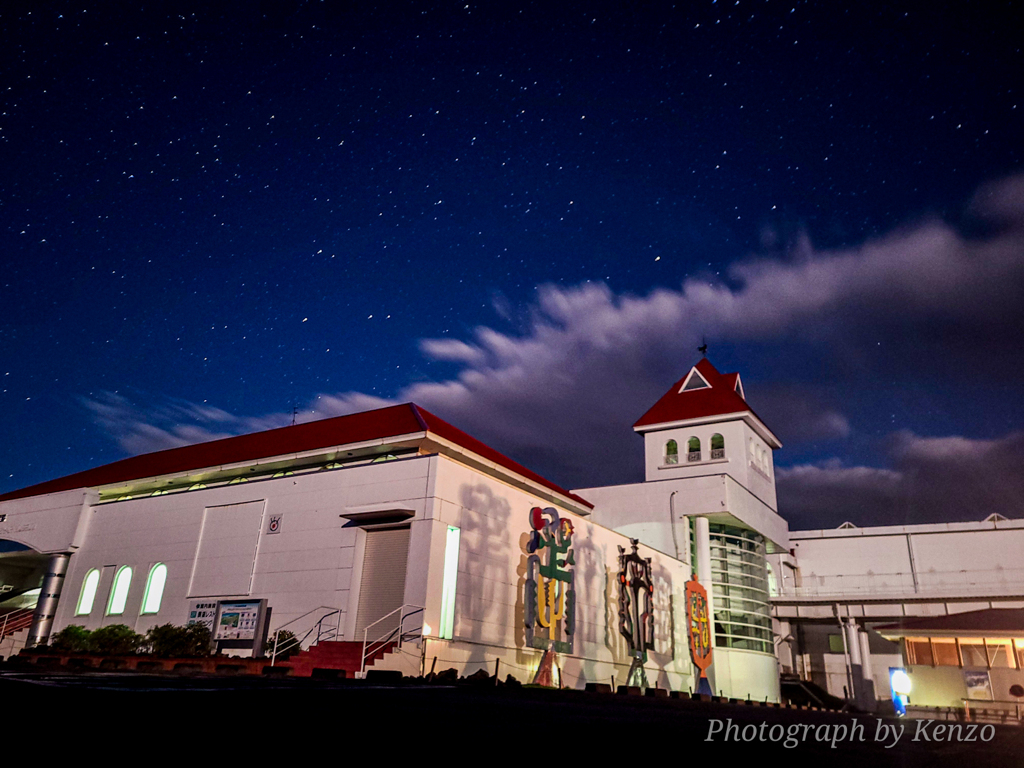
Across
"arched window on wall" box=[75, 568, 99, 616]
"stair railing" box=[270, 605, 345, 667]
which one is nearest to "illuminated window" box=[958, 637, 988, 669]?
"stair railing" box=[270, 605, 345, 667]

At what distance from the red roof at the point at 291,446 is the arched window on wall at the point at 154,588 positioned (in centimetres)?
445

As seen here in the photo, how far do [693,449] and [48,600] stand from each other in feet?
106

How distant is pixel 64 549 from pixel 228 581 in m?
11.1

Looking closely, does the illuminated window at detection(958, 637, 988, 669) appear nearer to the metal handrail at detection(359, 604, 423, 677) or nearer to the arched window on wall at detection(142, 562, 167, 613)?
the metal handrail at detection(359, 604, 423, 677)

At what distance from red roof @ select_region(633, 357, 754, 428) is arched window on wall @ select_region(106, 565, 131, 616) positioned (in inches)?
1053

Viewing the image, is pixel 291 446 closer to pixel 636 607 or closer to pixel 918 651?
pixel 636 607

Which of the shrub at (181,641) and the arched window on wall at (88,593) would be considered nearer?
the shrub at (181,641)

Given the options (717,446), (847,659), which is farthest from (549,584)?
(847,659)

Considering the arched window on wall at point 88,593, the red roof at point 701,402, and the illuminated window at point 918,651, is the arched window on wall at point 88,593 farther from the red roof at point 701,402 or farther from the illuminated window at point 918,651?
the illuminated window at point 918,651

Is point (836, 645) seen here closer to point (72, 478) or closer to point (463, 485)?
point (463, 485)

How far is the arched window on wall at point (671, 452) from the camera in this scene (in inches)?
1598

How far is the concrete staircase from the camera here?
1852 cm

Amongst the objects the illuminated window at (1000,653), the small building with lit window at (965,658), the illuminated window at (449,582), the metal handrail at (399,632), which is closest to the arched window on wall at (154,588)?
the metal handrail at (399,632)

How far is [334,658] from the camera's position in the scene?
19156 mm
